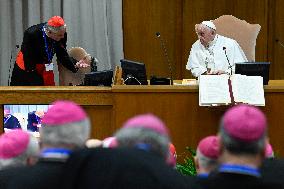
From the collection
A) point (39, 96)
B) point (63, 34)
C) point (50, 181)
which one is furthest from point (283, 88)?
point (50, 181)

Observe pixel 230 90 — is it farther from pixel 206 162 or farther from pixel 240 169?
pixel 240 169

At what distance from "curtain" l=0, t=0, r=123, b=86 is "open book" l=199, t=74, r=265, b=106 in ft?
14.2

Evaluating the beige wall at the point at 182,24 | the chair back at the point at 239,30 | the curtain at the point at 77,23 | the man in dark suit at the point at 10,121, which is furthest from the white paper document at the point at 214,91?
the curtain at the point at 77,23

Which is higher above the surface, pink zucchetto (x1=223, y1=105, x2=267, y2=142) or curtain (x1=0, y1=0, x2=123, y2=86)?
curtain (x1=0, y1=0, x2=123, y2=86)

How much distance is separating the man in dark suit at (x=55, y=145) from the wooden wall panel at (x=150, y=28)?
6880 mm

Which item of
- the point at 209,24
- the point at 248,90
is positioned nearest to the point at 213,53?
the point at 209,24

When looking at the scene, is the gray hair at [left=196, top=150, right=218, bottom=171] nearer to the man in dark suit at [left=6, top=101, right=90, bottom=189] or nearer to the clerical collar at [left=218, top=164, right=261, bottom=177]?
the clerical collar at [left=218, top=164, right=261, bottom=177]

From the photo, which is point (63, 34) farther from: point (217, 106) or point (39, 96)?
point (217, 106)

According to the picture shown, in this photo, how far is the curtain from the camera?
9227 millimetres

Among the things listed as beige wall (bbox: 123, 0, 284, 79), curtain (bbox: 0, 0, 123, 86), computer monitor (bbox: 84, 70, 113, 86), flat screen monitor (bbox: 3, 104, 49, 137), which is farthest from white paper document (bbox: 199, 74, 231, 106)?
curtain (bbox: 0, 0, 123, 86)

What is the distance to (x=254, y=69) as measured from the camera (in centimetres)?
533

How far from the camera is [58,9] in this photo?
9.28 metres

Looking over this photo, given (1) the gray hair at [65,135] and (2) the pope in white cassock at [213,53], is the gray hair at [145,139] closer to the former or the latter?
(1) the gray hair at [65,135]

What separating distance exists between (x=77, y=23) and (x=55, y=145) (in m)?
7.01
